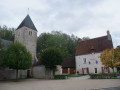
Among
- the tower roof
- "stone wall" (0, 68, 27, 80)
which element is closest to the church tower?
the tower roof

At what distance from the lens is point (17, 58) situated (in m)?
18.7

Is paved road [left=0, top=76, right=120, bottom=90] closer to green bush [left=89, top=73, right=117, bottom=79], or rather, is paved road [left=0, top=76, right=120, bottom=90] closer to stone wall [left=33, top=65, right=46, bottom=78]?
green bush [left=89, top=73, right=117, bottom=79]

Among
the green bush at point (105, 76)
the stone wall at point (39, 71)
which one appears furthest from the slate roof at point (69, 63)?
the green bush at point (105, 76)

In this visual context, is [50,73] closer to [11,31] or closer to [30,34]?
[30,34]

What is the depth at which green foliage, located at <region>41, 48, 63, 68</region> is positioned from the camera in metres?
21.7

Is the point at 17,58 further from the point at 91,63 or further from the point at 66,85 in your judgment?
the point at 91,63

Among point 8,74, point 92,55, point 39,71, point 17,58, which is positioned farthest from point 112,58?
point 8,74

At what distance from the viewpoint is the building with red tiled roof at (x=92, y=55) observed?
28.2 metres

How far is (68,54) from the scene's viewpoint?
4228 centimetres

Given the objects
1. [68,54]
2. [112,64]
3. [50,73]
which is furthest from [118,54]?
[68,54]

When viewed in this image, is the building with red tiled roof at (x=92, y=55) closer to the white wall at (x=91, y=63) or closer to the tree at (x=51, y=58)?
the white wall at (x=91, y=63)

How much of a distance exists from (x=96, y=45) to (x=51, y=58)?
14179mm

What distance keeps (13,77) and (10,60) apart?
6.86 meters

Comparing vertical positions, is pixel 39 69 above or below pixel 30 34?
below
